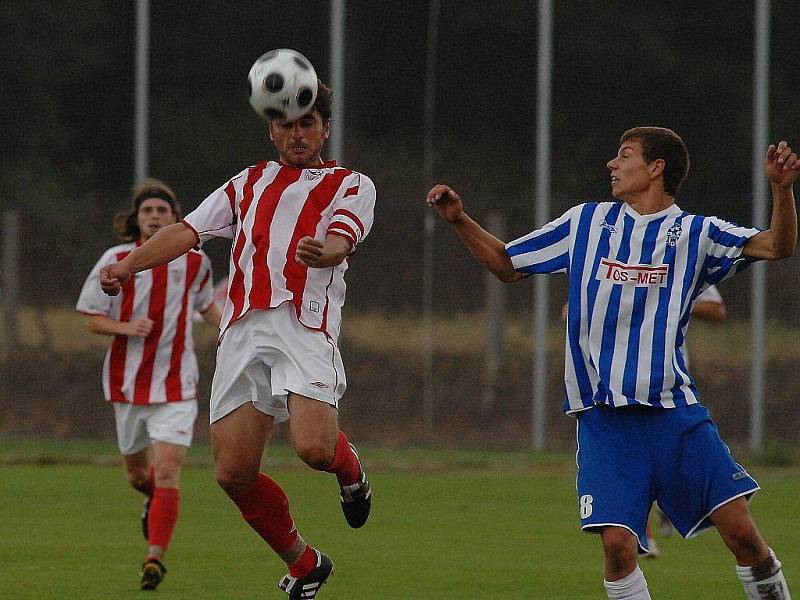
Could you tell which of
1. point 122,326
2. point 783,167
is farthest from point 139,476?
point 783,167

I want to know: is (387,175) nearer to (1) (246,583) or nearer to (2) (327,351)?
(1) (246,583)

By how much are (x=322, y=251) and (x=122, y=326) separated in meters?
2.94

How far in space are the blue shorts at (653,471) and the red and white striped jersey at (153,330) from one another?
348 cm

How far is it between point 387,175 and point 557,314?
245 cm

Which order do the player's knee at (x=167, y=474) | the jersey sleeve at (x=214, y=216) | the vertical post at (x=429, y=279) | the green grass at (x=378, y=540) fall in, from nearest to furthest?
1. the jersey sleeve at (x=214, y=216)
2. the green grass at (x=378, y=540)
3. the player's knee at (x=167, y=474)
4. the vertical post at (x=429, y=279)

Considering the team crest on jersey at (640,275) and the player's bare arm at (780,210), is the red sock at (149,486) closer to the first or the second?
the team crest on jersey at (640,275)

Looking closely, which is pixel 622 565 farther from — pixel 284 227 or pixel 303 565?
pixel 284 227

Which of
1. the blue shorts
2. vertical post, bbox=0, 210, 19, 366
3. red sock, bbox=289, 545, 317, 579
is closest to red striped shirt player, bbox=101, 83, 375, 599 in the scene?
red sock, bbox=289, 545, 317, 579

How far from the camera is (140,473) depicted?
9008mm

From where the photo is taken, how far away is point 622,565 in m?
5.62

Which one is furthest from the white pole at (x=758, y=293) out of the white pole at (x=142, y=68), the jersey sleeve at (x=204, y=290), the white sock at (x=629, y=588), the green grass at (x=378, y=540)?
the white sock at (x=629, y=588)

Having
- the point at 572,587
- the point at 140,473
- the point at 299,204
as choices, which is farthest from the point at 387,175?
the point at 299,204

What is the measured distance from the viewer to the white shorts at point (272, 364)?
6.24 m

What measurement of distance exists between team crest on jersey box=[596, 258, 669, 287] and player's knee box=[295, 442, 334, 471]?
1.25 meters
